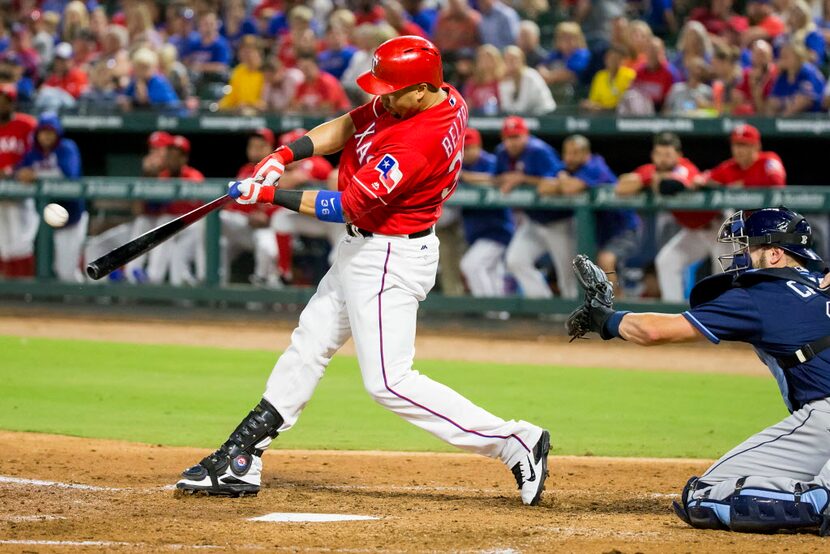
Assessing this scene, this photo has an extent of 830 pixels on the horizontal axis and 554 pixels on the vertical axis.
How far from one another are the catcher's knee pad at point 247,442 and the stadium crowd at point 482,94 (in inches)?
231

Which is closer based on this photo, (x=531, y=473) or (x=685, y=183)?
(x=531, y=473)

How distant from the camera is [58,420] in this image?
6902mm

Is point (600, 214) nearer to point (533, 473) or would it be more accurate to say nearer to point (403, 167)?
point (533, 473)

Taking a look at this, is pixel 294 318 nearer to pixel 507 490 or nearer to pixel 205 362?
Result: pixel 205 362

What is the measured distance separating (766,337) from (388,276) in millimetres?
1418

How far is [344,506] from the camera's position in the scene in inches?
192

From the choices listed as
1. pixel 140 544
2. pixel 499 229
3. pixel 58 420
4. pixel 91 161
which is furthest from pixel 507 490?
pixel 91 161

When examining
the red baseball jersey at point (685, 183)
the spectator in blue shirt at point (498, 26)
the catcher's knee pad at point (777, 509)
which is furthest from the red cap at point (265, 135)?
the catcher's knee pad at point (777, 509)

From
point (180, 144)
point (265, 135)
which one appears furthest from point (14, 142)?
point (265, 135)

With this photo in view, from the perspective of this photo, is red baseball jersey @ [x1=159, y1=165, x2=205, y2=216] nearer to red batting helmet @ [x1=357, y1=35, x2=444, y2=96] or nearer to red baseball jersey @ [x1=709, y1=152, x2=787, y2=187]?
red baseball jersey @ [x1=709, y1=152, x2=787, y2=187]

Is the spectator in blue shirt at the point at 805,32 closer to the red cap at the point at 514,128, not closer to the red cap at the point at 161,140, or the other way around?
the red cap at the point at 514,128

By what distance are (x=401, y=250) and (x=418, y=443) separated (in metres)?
2.05

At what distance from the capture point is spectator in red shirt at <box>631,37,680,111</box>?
445 inches

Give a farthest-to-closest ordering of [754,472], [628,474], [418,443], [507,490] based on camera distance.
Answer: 1. [418,443]
2. [628,474]
3. [507,490]
4. [754,472]
